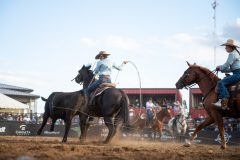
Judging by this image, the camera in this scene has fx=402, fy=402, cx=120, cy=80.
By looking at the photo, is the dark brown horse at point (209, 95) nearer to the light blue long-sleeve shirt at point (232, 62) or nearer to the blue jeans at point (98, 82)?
the light blue long-sleeve shirt at point (232, 62)

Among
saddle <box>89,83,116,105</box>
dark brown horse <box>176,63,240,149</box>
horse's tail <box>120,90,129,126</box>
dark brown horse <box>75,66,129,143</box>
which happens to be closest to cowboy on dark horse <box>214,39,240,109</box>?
dark brown horse <box>176,63,240,149</box>

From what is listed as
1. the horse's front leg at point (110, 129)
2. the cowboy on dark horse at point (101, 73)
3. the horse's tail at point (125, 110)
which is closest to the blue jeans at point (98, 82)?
the cowboy on dark horse at point (101, 73)

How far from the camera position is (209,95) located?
38.8 feet

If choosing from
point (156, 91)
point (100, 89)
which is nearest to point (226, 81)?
point (100, 89)

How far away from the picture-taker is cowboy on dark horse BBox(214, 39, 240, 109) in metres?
11.1

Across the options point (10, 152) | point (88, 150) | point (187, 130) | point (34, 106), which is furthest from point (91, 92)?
point (34, 106)

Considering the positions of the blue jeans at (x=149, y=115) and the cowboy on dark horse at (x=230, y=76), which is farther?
the blue jeans at (x=149, y=115)

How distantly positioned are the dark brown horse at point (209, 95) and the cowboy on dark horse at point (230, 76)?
0.77ft

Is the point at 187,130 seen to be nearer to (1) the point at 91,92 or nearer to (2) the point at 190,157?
(1) the point at 91,92

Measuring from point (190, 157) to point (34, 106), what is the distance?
41386 millimetres

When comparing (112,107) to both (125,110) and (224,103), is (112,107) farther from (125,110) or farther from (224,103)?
(224,103)

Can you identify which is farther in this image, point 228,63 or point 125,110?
point 125,110

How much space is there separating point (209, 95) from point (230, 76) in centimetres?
91

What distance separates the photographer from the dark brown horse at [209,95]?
36.7ft
